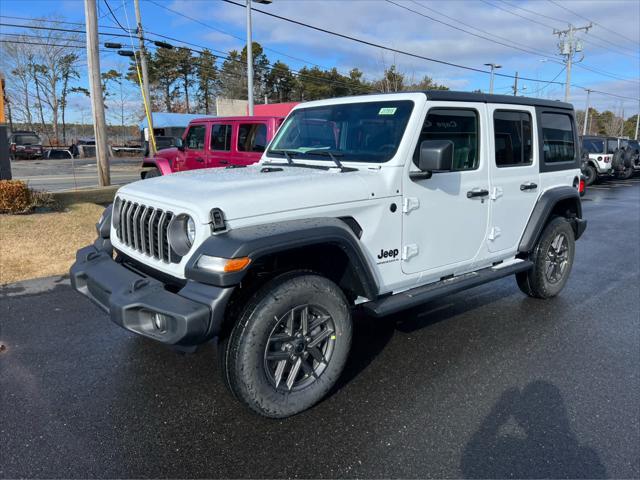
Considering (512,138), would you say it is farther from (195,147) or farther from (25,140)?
(25,140)

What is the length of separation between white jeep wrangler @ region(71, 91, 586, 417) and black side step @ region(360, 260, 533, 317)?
0.05 feet

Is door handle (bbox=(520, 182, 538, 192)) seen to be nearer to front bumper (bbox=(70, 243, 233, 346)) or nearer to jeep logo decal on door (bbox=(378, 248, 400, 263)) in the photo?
jeep logo decal on door (bbox=(378, 248, 400, 263))

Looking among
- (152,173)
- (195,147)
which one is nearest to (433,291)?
(195,147)

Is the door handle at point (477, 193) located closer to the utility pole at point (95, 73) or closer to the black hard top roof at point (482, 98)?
the black hard top roof at point (482, 98)

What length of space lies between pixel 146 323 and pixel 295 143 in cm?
212

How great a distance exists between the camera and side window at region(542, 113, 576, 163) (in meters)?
4.77

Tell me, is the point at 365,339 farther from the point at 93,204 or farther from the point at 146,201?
the point at 93,204

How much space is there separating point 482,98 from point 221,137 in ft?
22.0

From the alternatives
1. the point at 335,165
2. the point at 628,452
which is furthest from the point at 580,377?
the point at 335,165

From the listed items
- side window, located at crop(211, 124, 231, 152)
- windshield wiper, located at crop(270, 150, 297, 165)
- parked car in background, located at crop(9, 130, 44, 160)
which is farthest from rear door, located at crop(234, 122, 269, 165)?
parked car in background, located at crop(9, 130, 44, 160)

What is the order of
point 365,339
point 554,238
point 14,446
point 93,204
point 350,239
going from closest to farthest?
point 14,446, point 350,239, point 365,339, point 554,238, point 93,204

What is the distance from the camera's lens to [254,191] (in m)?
2.83

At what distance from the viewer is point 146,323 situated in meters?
2.65

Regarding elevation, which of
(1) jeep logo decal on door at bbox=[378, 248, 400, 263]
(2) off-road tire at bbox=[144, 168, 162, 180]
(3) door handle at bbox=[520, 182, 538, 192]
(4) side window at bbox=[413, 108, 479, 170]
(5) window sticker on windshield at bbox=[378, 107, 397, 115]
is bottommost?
(1) jeep logo decal on door at bbox=[378, 248, 400, 263]
